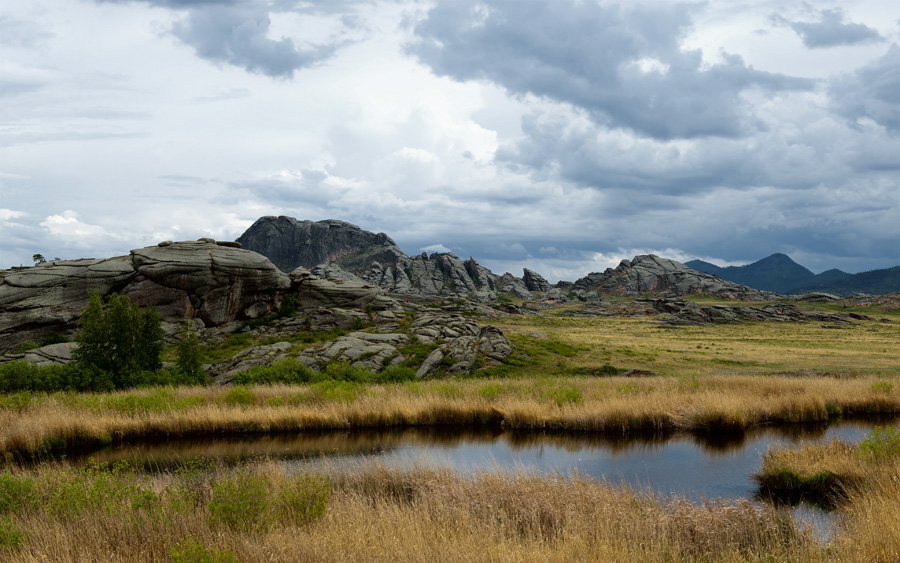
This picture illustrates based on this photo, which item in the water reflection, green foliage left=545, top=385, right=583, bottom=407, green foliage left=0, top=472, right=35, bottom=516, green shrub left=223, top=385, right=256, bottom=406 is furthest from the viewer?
green shrub left=223, top=385, right=256, bottom=406

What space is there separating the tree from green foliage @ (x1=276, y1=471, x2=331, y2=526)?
33.8 m

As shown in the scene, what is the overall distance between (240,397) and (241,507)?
2227 cm

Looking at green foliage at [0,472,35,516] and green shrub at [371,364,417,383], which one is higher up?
green foliage at [0,472,35,516]

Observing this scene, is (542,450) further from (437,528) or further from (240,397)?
(240,397)

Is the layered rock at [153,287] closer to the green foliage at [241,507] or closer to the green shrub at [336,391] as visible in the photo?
the green shrub at [336,391]

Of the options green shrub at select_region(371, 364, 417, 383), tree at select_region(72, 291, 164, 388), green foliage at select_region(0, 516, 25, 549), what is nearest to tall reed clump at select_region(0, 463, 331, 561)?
green foliage at select_region(0, 516, 25, 549)

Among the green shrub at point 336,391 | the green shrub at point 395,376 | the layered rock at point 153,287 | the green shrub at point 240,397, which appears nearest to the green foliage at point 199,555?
the green shrub at point 336,391

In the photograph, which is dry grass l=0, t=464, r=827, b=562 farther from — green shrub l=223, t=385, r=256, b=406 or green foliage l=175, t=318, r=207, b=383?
green foliage l=175, t=318, r=207, b=383

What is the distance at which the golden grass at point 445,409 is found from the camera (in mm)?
27047

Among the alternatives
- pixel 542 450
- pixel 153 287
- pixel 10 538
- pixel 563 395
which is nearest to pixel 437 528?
pixel 10 538

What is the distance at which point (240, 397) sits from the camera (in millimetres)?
32281

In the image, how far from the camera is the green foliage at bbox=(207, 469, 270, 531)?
1131 cm

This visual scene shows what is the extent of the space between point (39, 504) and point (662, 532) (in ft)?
48.3

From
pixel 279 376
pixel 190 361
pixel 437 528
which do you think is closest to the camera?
pixel 437 528
